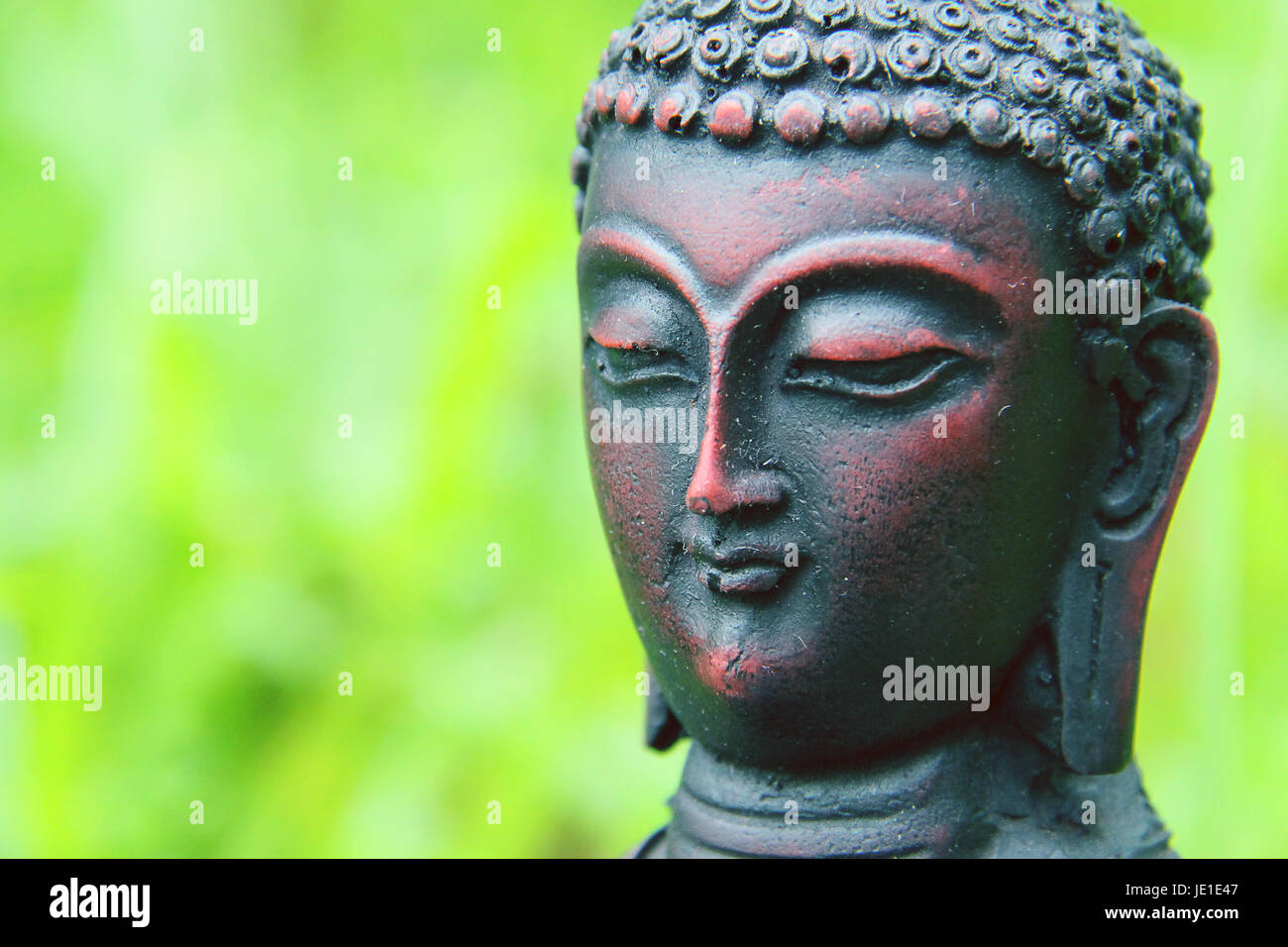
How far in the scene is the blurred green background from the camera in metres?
3.87

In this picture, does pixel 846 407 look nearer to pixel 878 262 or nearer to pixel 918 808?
pixel 878 262

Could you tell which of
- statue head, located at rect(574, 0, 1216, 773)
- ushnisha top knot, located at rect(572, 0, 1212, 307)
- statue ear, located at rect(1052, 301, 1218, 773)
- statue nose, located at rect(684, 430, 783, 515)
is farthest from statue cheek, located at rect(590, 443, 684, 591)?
statue ear, located at rect(1052, 301, 1218, 773)

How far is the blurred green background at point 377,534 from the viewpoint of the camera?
387 cm

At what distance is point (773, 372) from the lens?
1.94m

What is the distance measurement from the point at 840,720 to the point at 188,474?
2516 millimetres

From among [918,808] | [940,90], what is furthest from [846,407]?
[918,808]

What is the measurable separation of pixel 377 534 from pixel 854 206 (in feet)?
8.04

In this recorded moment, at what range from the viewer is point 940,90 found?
1927 mm

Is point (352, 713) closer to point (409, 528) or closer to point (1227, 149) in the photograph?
point (409, 528)

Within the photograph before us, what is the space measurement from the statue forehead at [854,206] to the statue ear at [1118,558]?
0.29 metres

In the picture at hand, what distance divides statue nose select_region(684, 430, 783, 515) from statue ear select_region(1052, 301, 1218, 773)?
1.57ft

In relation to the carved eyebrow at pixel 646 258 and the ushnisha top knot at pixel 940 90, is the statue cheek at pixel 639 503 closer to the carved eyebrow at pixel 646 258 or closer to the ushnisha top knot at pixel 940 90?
the carved eyebrow at pixel 646 258

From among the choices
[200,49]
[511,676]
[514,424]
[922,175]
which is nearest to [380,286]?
[514,424]

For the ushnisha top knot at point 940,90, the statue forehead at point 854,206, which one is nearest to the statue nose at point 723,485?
the statue forehead at point 854,206
